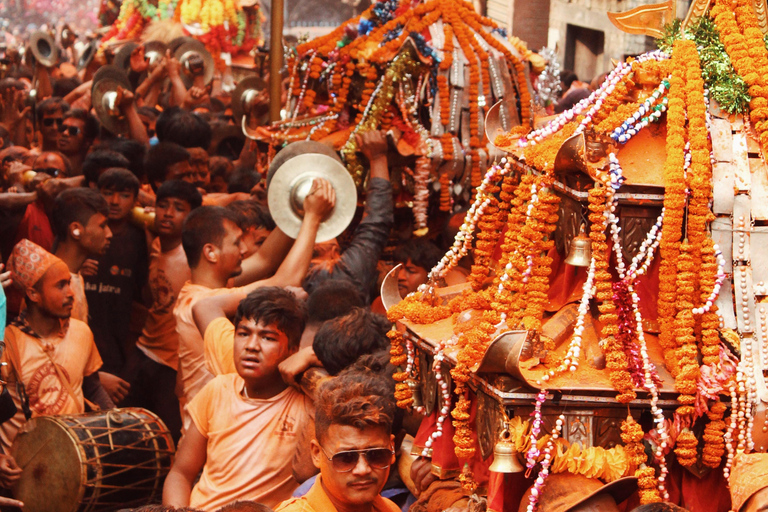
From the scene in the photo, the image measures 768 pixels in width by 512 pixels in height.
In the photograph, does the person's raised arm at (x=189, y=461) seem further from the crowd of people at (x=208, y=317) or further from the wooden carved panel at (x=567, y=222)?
the wooden carved panel at (x=567, y=222)

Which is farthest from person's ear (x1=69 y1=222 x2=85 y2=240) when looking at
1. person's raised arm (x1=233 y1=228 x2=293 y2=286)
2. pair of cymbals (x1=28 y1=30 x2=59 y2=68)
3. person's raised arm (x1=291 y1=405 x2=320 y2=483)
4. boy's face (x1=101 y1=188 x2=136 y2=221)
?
pair of cymbals (x1=28 y1=30 x2=59 y2=68)

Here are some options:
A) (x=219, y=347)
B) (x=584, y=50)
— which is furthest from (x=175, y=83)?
(x=219, y=347)

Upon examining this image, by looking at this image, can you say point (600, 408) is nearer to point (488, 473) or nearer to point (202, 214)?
point (488, 473)

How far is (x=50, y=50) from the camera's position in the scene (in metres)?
9.78

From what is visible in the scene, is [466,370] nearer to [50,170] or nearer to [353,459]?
[353,459]

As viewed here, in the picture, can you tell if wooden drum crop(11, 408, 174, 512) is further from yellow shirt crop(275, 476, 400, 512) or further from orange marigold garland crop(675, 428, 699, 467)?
orange marigold garland crop(675, 428, 699, 467)

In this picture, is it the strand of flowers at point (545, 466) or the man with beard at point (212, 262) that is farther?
the man with beard at point (212, 262)

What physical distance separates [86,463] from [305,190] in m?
1.60

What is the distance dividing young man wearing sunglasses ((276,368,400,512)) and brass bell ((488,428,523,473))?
0.32 m

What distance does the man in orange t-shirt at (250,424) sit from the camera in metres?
3.18

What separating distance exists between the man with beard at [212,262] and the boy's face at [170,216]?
0.75 metres

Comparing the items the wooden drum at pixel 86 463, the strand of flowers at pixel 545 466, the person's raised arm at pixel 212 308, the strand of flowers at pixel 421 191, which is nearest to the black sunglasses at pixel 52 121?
the strand of flowers at pixel 421 191

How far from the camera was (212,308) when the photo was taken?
3959 millimetres

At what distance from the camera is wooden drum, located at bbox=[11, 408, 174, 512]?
360 cm
